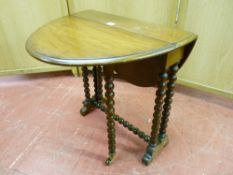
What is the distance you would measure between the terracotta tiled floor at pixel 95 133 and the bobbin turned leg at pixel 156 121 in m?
0.06

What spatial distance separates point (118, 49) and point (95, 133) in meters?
0.82

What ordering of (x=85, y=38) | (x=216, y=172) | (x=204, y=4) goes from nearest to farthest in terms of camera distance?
(x=85, y=38), (x=216, y=172), (x=204, y=4)

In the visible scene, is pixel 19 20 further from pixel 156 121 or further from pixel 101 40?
pixel 156 121

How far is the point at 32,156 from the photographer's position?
4.64ft

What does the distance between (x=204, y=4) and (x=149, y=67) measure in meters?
0.73

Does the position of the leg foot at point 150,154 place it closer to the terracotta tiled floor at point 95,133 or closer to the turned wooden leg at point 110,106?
the terracotta tiled floor at point 95,133


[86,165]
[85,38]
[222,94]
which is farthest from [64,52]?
[222,94]

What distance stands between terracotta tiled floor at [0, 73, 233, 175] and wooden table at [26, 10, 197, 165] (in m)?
0.13

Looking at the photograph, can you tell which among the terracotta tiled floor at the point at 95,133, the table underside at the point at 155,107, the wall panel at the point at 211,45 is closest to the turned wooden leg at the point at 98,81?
the table underside at the point at 155,107

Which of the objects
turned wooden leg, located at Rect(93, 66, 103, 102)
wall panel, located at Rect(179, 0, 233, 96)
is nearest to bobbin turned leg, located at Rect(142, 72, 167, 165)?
turned wooden leg, located at Rect(93, 66, 103, 102)

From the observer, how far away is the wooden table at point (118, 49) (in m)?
0.86

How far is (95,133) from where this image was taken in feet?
5.12

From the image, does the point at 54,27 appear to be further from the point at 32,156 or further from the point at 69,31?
the point at 32,156

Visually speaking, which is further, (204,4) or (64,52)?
(204,4)
